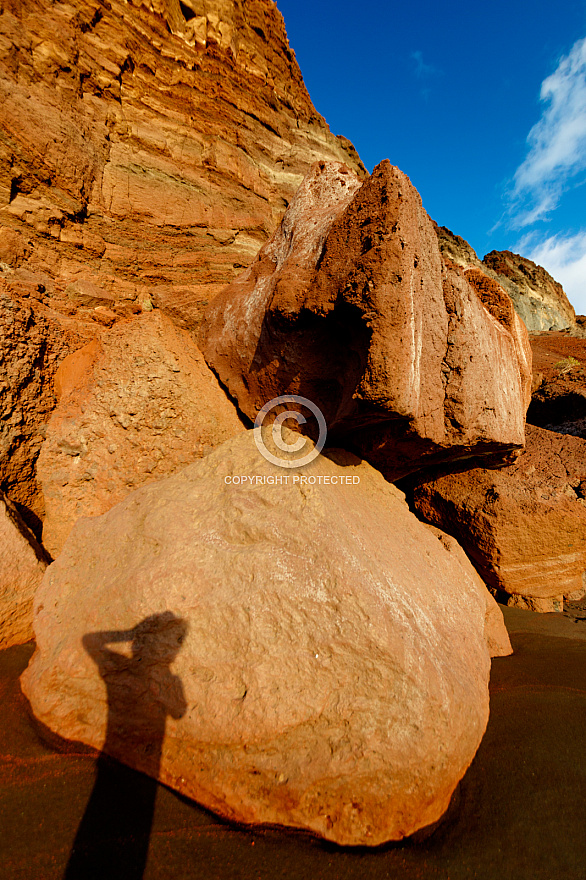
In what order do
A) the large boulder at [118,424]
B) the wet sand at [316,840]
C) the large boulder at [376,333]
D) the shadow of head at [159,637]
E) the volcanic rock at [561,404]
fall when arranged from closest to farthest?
the wet sand at [316,840] < the shadow of head at [159,637] < the large boulder at [376,333] < the large boulder at [118,424] < the volcanic rock at [561,404]

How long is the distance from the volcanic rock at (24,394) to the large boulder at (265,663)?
590 mm

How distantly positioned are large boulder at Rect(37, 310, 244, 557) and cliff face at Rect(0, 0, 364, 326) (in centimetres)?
42

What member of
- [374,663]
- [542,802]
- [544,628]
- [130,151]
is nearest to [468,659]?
[542,802]

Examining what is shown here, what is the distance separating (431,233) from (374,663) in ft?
6.16

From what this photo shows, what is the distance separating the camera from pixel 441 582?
5.87 feet

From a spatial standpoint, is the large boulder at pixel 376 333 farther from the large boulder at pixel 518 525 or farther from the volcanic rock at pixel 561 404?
the volcanic rock at pixel 561 404

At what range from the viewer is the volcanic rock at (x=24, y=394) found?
189 cm

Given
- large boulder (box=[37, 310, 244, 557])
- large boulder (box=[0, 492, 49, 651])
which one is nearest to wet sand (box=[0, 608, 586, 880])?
large boulder (box=[0, 492, 49, 651])

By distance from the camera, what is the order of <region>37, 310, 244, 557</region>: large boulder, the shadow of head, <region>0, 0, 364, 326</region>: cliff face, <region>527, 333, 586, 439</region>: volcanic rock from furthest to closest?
<region>527, 333, 586, 439</region>: volcanic rock < <region>0, 0, 364, 326</region>: cliff face < <region>37, 310, 244, 557</region>: large boulder < the shadow of head

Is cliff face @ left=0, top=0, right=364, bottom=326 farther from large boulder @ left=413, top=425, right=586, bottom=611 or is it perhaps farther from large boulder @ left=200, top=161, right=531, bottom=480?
large boulder @ left=413, top=425, right=586, bottom=611
